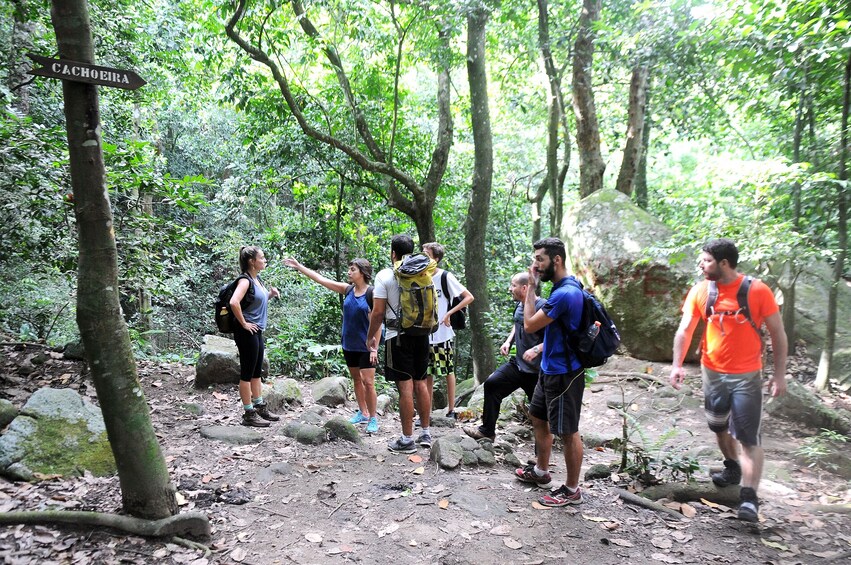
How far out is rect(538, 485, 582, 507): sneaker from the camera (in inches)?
173

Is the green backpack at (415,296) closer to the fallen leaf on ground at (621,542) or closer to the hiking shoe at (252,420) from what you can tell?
the hiking shoe at (252,420)

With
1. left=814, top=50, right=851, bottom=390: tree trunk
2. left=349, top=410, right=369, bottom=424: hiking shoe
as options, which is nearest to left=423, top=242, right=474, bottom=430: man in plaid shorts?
left=349, top=410, right=369, bottom=424: hiking shoe

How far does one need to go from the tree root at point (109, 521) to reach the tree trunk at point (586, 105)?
969cm

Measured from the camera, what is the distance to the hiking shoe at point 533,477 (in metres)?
4.76

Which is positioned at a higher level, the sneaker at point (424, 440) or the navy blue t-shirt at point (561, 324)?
the navy blue t-shirt at point (561, 324)

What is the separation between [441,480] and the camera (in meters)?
4.88

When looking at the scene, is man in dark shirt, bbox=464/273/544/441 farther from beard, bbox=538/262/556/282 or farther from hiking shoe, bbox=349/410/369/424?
hiking shoe, bbox=349/410/369/424

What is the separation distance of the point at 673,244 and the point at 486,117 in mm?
4058

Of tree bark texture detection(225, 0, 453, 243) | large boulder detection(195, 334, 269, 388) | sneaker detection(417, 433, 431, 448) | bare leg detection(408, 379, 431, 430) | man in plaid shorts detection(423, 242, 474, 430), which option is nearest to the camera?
bare leg detection(408, 379, 431, 430)

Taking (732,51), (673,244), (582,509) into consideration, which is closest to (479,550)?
(582,509)

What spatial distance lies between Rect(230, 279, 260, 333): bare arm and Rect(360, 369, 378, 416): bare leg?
129 centimetres

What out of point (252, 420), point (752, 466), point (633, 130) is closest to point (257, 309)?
point (252, 420)

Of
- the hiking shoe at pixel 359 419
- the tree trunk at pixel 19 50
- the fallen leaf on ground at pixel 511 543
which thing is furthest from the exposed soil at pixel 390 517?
the tree trunk at pixel 19 50

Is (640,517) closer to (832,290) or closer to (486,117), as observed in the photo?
(832,290)
